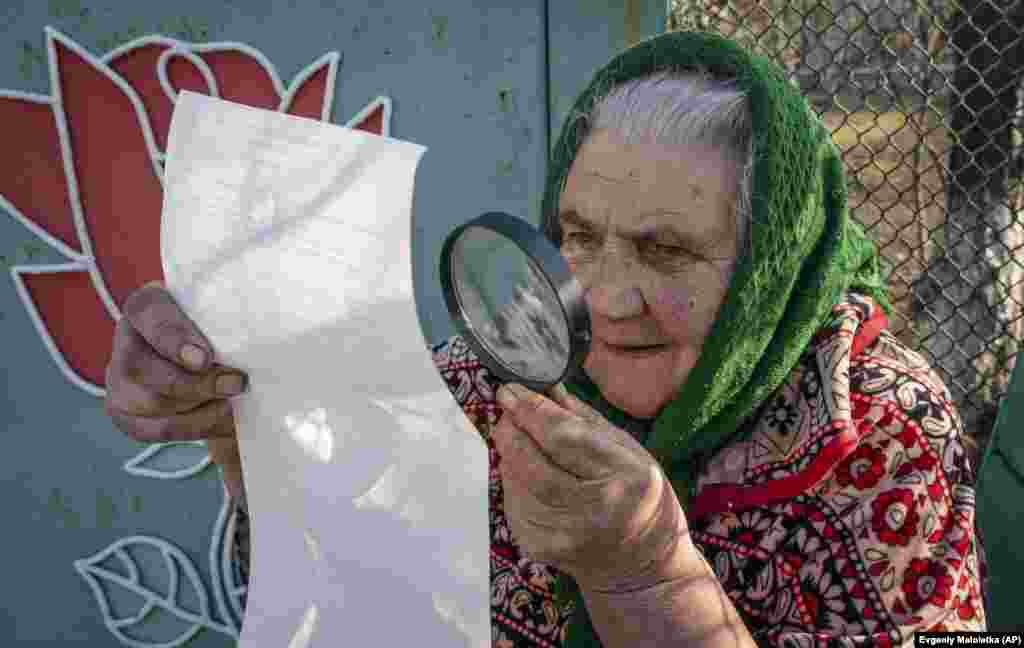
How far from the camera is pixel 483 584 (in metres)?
1.12

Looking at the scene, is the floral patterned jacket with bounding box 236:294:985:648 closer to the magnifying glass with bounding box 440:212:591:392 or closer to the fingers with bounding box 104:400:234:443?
the magnifying glass with bounding box 440:212:591:392

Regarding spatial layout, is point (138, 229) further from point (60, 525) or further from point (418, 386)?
point (418, 386)

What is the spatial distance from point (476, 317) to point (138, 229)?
1334mm

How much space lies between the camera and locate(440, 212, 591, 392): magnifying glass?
0.93 meters

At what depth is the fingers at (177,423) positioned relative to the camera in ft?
4.02

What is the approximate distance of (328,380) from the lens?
1116 mm

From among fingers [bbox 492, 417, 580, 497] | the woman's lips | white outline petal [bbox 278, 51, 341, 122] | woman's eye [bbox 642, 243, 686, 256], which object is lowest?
fingers [bbox 492, 417, 580, 497]

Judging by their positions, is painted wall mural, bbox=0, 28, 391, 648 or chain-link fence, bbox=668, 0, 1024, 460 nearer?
painted wall mural, bbox=0, 28, 391, 648

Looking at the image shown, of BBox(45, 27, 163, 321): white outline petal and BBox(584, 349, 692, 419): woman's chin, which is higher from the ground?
BBox(45, 27, 163, 321): white outline petal

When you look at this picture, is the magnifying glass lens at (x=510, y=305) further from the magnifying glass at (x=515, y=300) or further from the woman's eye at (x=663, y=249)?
the woman's eye at (x=663, y=249)

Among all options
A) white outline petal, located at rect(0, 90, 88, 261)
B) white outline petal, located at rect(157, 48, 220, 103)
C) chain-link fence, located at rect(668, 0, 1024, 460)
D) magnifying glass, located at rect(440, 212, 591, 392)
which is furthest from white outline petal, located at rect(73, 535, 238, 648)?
chain-link fence, located at rect(668, 0, 1024, 460)

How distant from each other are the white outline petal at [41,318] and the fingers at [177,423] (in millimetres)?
1013

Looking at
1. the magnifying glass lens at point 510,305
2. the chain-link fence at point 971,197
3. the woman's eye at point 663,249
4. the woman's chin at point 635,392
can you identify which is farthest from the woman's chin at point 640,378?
the chain-link fence at point 971,197

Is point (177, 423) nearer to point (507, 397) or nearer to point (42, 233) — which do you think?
point (507, 397)
